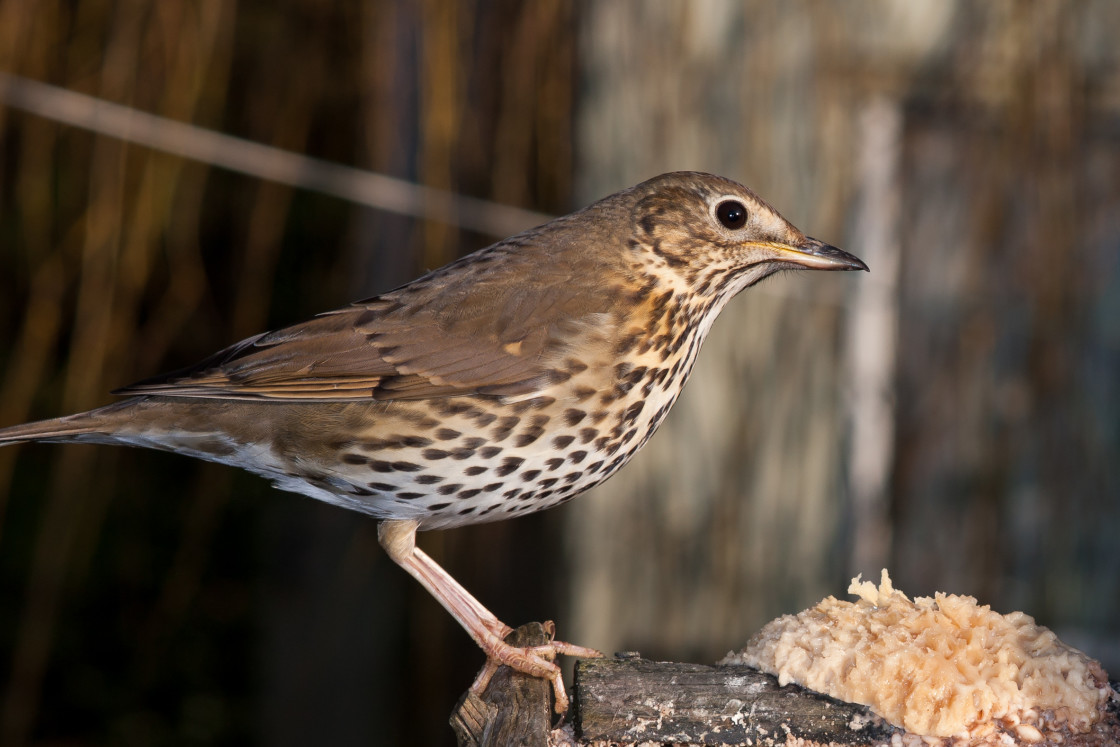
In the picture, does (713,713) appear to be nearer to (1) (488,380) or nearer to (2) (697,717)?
(2) (697,717)

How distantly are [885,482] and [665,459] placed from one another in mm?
820

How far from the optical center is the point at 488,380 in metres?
2.35

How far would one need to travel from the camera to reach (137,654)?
5.72m

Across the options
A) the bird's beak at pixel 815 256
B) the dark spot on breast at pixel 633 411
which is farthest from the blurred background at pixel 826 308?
the dark spot on breast at pixel 633 411

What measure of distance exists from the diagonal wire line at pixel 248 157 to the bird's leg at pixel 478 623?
0.88m

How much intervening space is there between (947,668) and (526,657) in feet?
2.77

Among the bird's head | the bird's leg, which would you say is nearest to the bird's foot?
the bird's leg

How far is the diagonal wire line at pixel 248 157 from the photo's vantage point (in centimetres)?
265

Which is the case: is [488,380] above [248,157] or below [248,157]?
below

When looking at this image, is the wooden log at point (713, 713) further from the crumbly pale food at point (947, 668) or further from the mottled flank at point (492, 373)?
the mottled flank at point (492, 373)

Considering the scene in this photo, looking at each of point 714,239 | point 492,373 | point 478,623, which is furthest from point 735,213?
point 478,623

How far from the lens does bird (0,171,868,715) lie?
232cm

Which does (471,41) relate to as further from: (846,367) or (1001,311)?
(1001,311)

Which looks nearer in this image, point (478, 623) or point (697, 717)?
point (697, 717)
